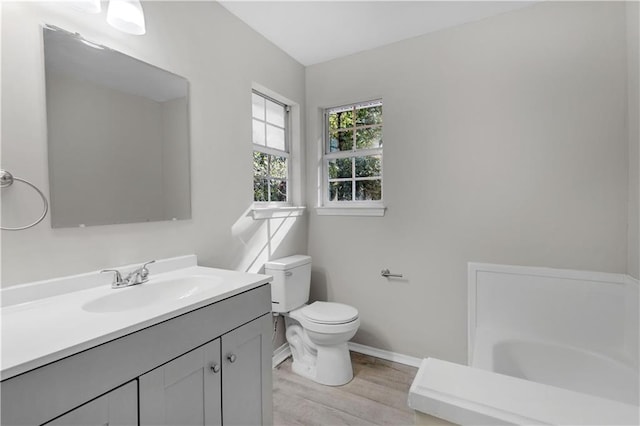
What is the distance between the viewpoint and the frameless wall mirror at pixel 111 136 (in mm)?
1217

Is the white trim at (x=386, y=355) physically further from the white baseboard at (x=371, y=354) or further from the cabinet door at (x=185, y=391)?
the cabinet door at (x=185, y=391)

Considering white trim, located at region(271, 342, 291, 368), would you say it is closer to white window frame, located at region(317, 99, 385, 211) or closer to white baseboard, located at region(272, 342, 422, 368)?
white baseboard, located at region(272, 342, 422, 368)

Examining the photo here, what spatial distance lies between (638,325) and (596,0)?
185cm

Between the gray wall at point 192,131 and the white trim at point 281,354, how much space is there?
0.74 m

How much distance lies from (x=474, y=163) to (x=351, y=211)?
99 cm

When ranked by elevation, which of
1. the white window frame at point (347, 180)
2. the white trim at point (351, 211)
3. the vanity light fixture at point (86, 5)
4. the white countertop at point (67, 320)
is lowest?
the white countertop at point (67, 320)

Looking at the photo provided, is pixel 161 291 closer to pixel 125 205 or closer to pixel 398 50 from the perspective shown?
pixel 125 205

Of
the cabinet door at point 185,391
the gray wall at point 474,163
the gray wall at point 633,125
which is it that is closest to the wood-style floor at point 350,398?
the gray wall at point 474,163

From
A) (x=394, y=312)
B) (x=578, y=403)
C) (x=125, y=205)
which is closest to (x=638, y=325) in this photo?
(x=394, y=312)

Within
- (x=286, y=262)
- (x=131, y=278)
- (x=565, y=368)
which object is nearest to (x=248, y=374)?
(x=131, y=278)

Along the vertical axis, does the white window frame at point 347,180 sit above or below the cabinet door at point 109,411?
above

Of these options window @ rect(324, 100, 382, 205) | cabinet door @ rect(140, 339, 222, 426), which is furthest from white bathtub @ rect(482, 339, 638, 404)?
window @ rect(324, 100, 382, 205)

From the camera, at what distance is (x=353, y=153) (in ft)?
8.86

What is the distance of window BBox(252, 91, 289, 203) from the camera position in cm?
240
